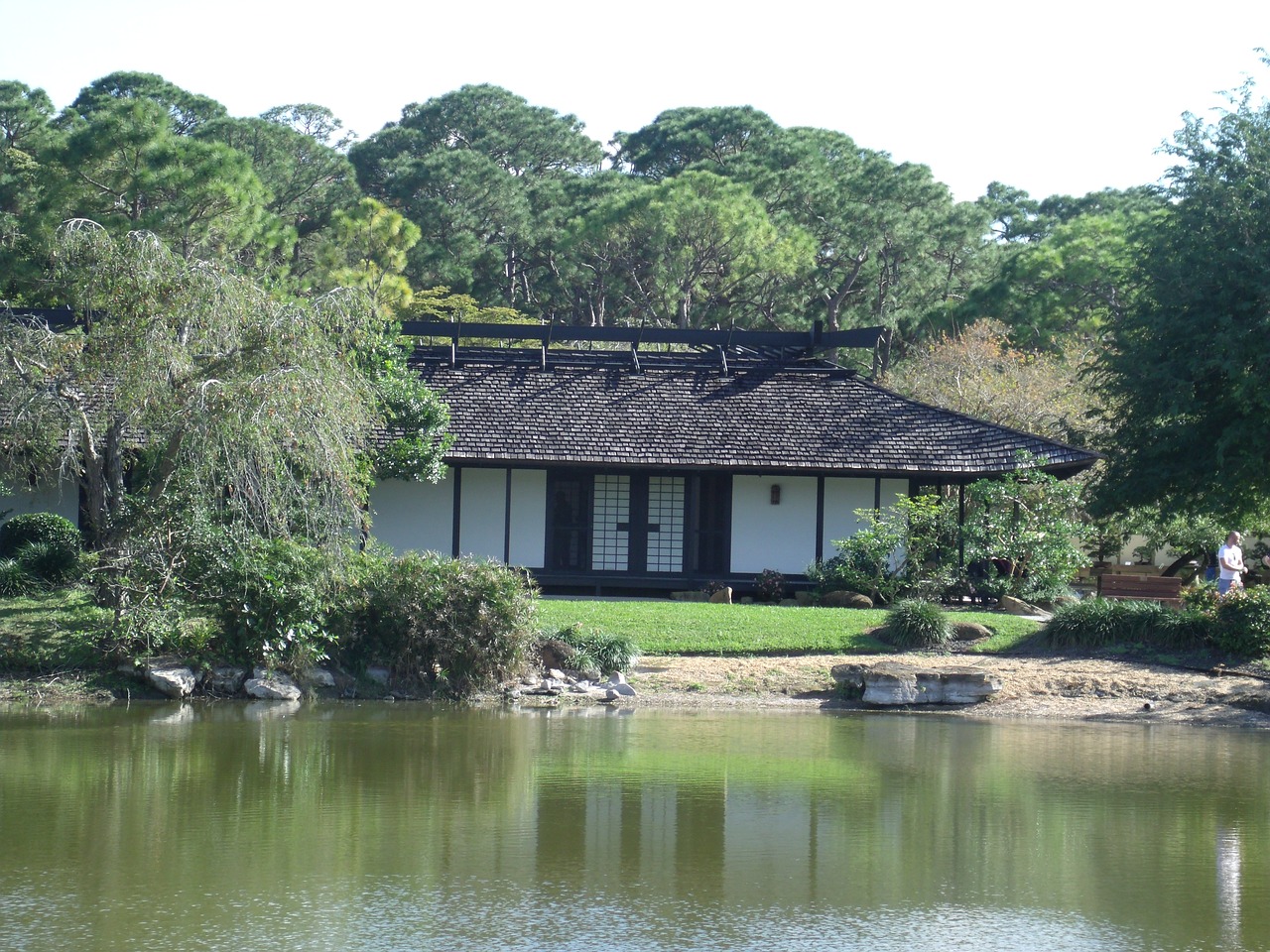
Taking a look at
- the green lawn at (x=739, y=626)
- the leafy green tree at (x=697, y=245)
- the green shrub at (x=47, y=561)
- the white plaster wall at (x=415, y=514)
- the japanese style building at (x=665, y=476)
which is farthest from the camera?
the leafy green tree at (x=697, y=245)

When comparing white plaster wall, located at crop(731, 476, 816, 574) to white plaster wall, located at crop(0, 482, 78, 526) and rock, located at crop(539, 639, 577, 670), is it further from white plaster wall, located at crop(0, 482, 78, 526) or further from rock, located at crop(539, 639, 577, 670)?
white plaster wall, located at crop(0, 482, 78, 526)

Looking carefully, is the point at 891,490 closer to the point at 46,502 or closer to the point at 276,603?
the point at 276,603

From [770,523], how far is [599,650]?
820 centimetres

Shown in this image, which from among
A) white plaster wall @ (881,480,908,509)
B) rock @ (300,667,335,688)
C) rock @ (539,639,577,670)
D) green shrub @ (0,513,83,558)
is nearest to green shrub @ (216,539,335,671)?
rock @ (300,667,335,688)

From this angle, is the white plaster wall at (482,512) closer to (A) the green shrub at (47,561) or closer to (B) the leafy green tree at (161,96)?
(A) the green shrub at (47,561)

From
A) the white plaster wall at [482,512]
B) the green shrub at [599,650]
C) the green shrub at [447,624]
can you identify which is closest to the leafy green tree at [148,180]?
the white plaster wall at [482,512]

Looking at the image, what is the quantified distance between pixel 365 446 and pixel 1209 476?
1315 cm

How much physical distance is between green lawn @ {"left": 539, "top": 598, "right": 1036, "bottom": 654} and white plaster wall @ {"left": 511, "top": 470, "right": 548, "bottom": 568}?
387 centimetres

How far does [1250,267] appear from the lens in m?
21.7

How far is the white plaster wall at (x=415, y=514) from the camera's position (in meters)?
24.7

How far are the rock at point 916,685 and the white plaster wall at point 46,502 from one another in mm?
13543

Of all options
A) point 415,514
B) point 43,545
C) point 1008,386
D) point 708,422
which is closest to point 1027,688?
point 708,422

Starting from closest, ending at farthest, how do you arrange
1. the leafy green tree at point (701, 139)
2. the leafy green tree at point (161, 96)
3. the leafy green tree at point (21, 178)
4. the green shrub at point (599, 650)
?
the green shrub at point (599, 650), the leafy green tree at point (21, 178), the leafy green tree at point (161, 96), the leafy green tree at point (701, 139)

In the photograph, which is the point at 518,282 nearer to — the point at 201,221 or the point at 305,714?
the point at 201,221
